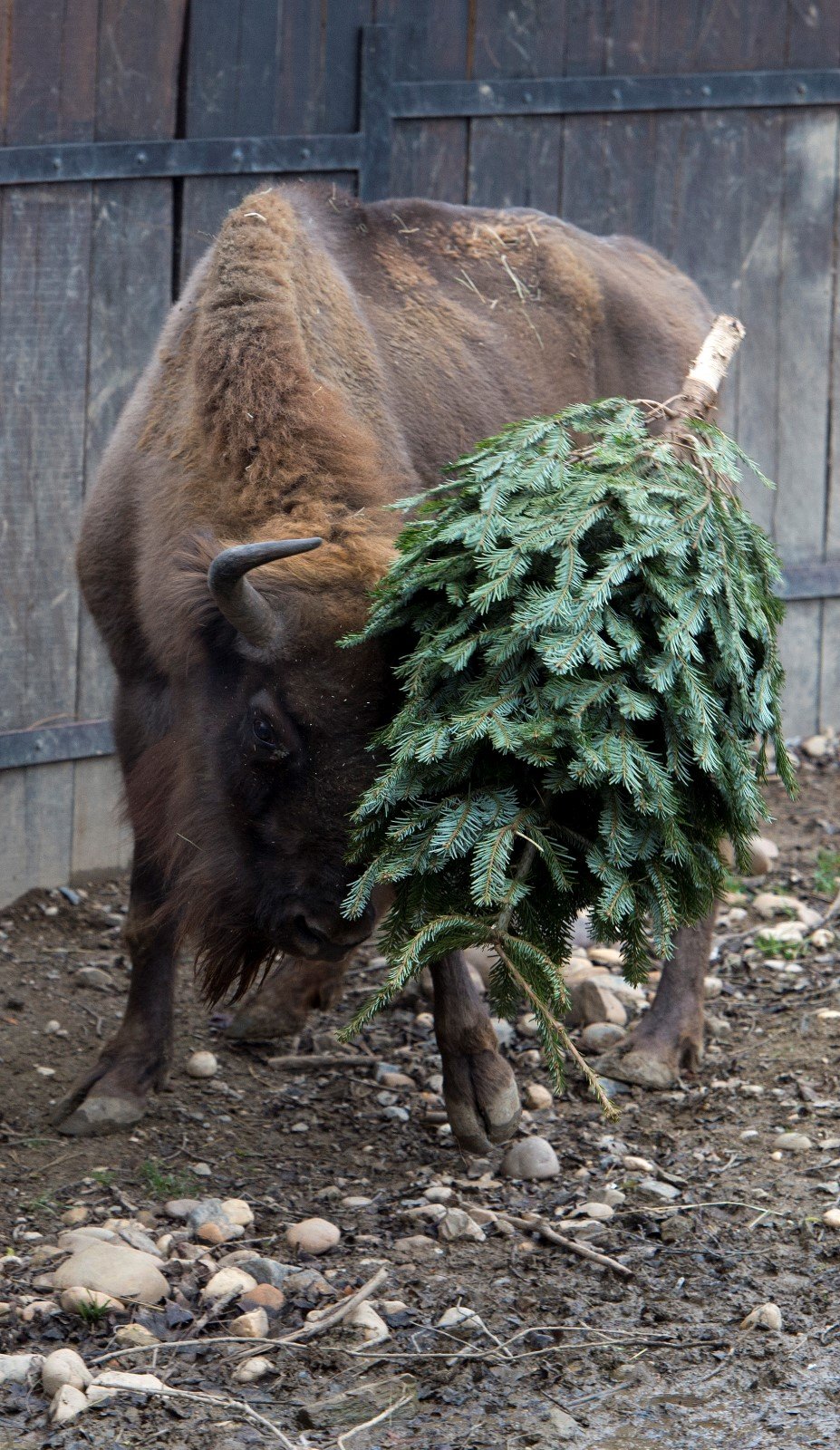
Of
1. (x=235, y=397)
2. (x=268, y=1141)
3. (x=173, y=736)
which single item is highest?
(x=235, y=397)

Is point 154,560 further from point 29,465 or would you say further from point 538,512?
point 29,465

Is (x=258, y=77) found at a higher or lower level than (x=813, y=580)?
higher

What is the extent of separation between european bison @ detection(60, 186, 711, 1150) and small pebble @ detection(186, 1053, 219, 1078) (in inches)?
7.3

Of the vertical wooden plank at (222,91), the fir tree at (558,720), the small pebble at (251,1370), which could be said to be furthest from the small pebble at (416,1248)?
the vertical wooden plank at (222,91)

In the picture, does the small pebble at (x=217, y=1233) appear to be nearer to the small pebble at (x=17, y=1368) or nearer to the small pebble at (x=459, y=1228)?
the small pebble at (x=459, y=1228)

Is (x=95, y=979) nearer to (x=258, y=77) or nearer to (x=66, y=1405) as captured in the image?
A: (x=66, y=1405)

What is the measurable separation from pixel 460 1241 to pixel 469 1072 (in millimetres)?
444

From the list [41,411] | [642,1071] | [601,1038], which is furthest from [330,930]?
[41,411]

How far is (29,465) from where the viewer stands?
205 inches

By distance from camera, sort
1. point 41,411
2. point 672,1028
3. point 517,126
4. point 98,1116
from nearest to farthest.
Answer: point 98,1116 < point 672,1028 < point 41,411 < point 517,126

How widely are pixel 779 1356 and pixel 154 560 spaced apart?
2.14 meters

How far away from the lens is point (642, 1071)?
14.1 ft

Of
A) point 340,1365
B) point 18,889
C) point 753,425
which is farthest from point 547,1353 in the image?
point 753,425

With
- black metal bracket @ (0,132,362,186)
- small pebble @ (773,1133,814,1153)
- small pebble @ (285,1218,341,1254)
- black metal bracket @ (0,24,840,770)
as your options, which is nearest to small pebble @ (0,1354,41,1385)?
small pebble @ (285,1218,341,1254)
